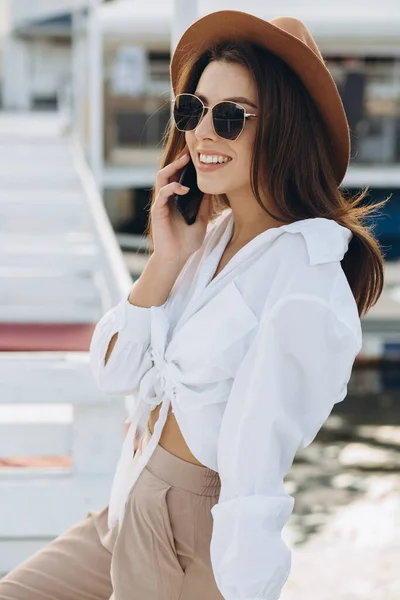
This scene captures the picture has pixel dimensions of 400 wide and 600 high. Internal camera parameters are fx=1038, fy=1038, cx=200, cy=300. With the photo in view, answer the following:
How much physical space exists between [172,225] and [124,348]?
21 centimetres

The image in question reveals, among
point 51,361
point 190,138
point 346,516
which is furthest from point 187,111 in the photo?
point 346,516

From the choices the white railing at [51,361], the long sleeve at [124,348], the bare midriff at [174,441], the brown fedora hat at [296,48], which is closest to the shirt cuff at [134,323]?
the long sleeve at [124,348]

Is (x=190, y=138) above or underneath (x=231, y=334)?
above

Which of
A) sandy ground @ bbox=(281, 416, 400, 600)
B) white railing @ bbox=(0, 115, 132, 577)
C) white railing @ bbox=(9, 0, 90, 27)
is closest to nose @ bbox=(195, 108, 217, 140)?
white railing @ bbox=(0, 115, 132, 577)

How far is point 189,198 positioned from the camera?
1.66 metres

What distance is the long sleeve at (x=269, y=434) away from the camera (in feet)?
4.23

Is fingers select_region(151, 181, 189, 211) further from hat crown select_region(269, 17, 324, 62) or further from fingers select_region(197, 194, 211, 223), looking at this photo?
hat crown select_region(269, 17, 324, 62)

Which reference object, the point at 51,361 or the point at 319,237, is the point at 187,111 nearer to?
the point at 319,237

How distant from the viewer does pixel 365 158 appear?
13422mm

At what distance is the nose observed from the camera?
4.79 ft

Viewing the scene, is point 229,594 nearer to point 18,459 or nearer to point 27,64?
point 18,459

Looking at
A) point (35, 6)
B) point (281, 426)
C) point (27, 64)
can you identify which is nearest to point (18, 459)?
point (281, 426)

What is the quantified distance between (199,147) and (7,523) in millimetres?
1015

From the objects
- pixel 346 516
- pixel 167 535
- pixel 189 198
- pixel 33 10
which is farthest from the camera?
pixel 33 10
